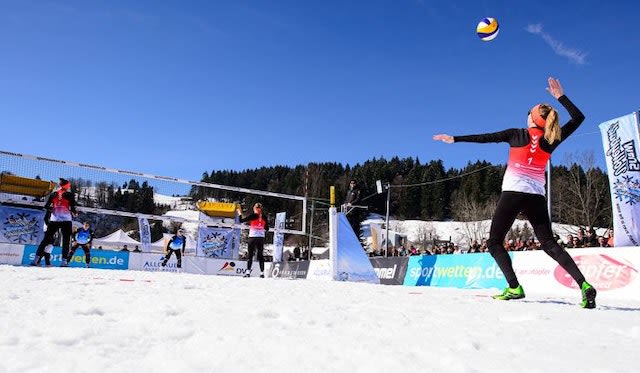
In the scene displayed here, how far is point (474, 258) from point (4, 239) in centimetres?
1424

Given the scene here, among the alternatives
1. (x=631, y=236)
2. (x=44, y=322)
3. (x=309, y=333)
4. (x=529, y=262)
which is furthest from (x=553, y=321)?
(x=529, y=262)

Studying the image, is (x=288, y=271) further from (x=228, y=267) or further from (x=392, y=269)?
(x=392, y=269)

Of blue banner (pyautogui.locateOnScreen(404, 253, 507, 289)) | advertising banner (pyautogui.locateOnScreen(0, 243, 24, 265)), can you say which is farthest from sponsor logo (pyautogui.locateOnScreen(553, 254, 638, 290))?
advertising banner (pyautogui.locateOnScreen(0, 243, 24, 265))

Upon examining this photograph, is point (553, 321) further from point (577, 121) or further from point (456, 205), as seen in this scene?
point (456, 205)

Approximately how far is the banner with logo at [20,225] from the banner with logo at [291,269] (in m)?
8.69

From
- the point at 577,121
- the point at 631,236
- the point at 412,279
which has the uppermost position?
the point at 577,121

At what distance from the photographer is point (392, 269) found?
13133mm

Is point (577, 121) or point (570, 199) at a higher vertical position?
point (570, 199)

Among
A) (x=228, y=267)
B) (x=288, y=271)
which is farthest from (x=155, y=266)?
(x=288, y=271)

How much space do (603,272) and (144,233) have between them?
15483 mm

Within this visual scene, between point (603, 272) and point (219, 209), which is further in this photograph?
point (219, 209)

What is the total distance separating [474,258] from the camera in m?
10.4

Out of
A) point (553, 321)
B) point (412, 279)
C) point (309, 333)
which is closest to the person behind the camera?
point (309, 333)

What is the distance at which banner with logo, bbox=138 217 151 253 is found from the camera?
1780 centimetres
